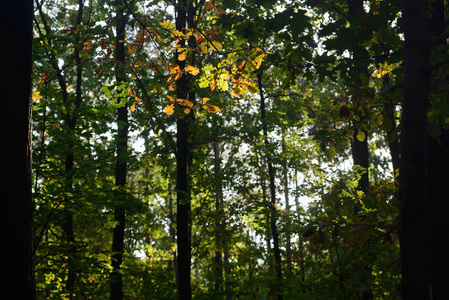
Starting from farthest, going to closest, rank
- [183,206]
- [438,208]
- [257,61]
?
[183,206] → [257,61] → [438,208]

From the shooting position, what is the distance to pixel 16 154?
3.64m

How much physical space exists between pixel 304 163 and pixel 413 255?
1203 centimetres

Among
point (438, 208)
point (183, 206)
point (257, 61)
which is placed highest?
point (257, 61)

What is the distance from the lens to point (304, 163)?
14.2 metres

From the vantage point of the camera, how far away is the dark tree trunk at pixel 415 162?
7.68 ft

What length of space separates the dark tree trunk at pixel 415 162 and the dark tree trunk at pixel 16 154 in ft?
10.6

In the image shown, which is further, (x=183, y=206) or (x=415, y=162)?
(x=183, y=206)

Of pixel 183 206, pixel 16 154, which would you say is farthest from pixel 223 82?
pixel 183 206

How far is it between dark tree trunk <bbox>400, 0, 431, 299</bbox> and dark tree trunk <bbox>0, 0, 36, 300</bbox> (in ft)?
10.6

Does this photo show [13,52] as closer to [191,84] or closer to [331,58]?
[331,58]

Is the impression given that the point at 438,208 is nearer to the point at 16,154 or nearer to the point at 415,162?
the point at 415,162

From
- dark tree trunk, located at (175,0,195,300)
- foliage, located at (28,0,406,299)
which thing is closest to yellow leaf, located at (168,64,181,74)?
foliage, located at (28,0,406,299)

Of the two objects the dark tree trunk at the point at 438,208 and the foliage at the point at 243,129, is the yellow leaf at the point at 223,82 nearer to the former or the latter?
the foliage at the point at 243,129

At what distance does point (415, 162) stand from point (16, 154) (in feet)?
11.1
